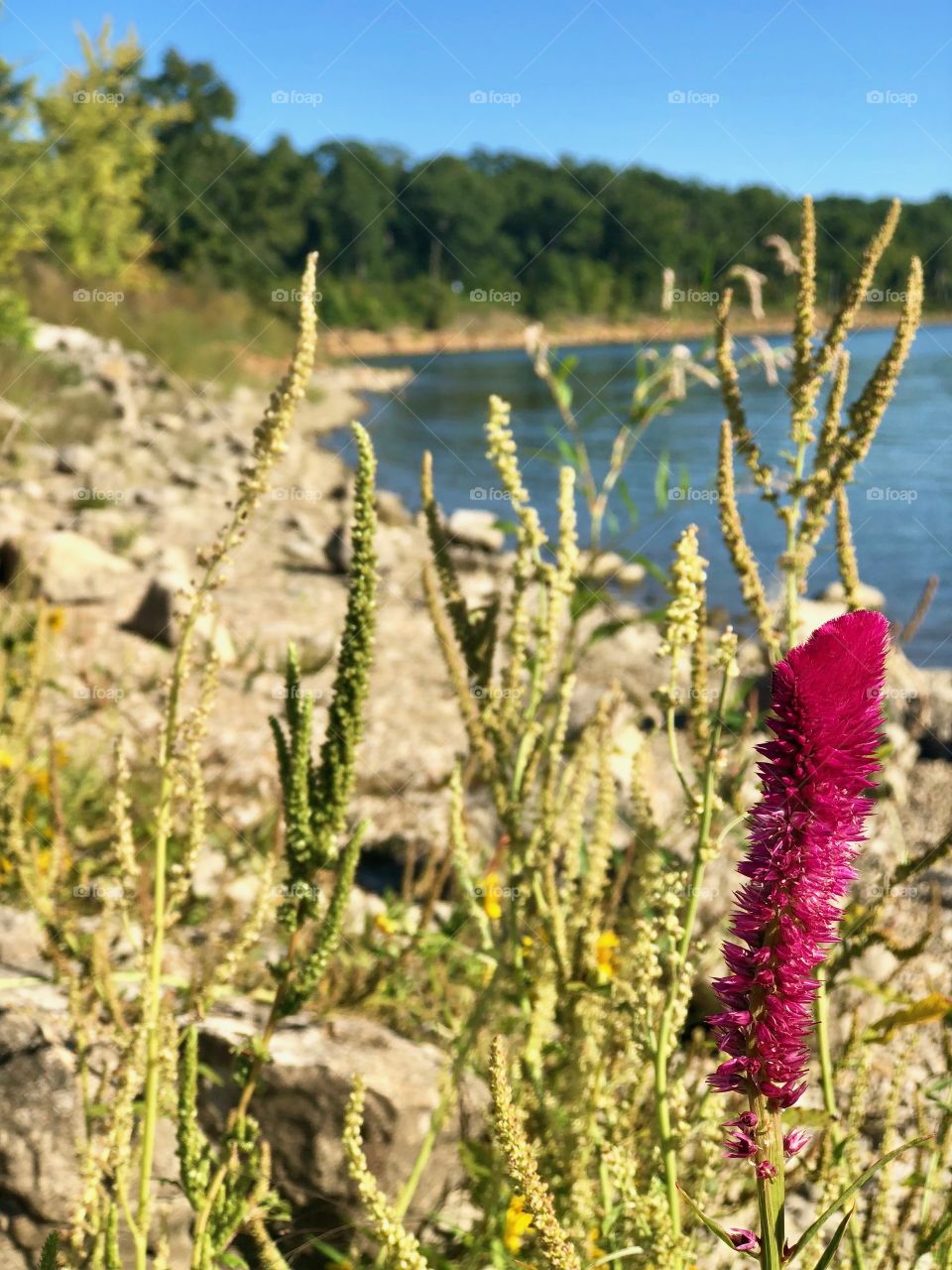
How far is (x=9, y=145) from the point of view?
22625mm

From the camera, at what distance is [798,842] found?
2.33 ft

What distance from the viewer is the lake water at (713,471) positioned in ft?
31.4

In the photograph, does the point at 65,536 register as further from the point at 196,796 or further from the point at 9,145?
the point at 9,145

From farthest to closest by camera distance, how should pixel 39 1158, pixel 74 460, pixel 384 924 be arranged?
pixel 74 460, pixel 384 924, pixel 39 1158

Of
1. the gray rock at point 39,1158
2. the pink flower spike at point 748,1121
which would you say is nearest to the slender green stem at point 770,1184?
the pink flower spike at point 748,1121

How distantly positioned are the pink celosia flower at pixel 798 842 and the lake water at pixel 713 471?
1.23 metres

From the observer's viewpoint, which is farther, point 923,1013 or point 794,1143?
point 923,1013

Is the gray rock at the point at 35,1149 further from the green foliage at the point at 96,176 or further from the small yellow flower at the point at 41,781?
the green foliage at the point at 96,176

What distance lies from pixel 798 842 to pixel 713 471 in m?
4.83

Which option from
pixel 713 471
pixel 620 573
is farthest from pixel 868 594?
pixel 713 471

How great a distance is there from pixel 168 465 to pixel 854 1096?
50.6 feet

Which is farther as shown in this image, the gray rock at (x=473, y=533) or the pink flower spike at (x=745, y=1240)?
the gray rock at (x=473, y=533)

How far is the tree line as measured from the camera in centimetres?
3397

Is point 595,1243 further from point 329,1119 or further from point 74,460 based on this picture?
point 74,460
